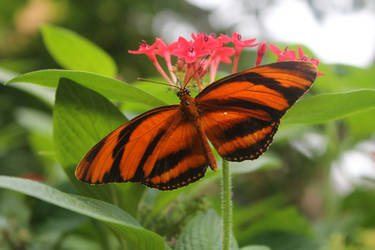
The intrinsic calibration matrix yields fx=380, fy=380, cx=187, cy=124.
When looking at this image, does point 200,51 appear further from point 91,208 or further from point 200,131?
point 91,208

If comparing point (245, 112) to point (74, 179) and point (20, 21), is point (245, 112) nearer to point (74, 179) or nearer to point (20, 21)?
point (74, 179)

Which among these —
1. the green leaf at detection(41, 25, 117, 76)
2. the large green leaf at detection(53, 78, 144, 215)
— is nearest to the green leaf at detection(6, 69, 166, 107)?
the large green leaf at detection(53, 78, 144, 215)

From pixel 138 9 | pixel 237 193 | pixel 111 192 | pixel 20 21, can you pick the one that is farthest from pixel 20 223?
pixel 138 9

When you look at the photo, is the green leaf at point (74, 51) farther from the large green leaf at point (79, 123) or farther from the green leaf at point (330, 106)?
the green leaf at point (330, 106)

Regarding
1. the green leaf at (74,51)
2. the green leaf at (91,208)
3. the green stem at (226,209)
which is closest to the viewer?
the green leaf at (91,208)

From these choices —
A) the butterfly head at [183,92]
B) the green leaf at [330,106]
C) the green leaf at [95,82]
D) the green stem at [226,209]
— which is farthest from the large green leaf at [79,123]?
the green leaf at [330,106]

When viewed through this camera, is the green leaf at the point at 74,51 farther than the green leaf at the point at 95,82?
Yes

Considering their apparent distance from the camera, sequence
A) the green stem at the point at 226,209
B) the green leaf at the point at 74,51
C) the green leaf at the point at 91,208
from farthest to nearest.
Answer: the green leaf at the point at 74,51
the green stem at the point at 226,209
the green leaf at the point at 91,208

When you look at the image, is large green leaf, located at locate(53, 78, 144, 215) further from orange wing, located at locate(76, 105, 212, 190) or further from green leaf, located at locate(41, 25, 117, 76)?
green leaf, located at locate(41, 25, 117, 76)
